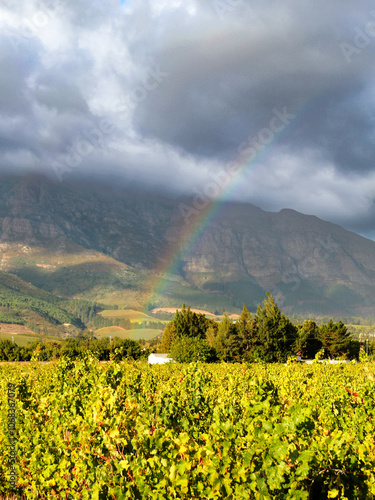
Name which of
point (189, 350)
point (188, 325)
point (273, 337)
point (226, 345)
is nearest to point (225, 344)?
point (226, 345)

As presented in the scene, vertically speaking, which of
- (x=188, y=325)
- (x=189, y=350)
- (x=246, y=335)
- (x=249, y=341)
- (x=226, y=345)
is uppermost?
(x=188, y=325)

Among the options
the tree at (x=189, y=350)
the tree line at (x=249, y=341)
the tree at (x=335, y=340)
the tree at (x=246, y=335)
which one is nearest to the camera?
the tree at (x=189, y=350)

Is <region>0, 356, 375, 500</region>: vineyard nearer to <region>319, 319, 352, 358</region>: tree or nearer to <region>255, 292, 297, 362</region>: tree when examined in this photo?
<region>255, 292, 297, 362</region>: tree

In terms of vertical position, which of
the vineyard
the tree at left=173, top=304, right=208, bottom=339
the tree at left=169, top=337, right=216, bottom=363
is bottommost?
the tree at left=169, top=337, right=216, bottom=363

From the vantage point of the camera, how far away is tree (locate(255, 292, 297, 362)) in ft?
177

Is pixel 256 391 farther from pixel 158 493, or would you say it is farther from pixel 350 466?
pixel 158 493

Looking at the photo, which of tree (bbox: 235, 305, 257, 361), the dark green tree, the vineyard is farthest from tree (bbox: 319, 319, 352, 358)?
the vineyard

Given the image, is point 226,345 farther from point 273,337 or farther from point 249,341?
point 273,337

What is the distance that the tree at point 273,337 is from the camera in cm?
5384

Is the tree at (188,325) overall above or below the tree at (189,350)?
above

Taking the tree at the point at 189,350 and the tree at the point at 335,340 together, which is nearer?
the tree at the point at 189,350

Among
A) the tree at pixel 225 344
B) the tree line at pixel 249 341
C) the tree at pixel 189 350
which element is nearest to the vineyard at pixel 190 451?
the tree at pixel 189 350

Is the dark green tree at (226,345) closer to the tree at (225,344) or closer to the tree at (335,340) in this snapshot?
the tree at (225,344)

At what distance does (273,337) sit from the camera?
55.1 m
